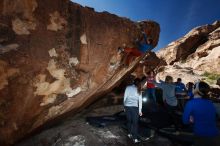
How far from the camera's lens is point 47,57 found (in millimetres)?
5438

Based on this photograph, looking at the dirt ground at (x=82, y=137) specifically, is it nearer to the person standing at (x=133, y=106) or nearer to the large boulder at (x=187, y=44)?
the person standing at (x=133, y=106)

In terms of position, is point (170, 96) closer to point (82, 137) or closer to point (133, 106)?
point (133, 106)

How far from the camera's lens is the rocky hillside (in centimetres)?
2072

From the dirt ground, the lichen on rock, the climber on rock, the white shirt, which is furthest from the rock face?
the white shirt

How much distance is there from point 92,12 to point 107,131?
10.8 ft

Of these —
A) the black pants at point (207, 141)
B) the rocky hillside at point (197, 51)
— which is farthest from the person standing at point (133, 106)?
the rocky hillside at point (197, 51)

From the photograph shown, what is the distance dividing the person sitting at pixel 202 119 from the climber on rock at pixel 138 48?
355cm

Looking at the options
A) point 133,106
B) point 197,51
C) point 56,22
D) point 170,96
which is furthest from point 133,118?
point 197,51

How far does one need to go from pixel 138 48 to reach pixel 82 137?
3.26 meters

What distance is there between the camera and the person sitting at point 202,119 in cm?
383

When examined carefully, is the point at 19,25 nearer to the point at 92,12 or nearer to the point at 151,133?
the point at 92,12

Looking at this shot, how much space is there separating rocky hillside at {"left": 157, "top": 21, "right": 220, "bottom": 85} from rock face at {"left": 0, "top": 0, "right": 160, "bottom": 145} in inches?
536

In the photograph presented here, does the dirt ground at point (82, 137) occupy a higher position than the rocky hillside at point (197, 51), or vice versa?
the rocky hillside at point (197, 51)

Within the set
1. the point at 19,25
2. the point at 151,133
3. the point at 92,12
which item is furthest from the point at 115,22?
the point at 151,133
